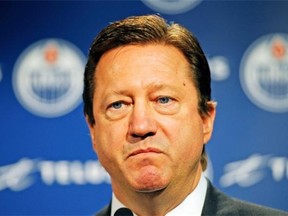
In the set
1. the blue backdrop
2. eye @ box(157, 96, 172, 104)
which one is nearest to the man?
eye @ box(157, 96, 172, 104)

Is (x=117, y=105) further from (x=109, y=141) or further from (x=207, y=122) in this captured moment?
(x=207, y=122)

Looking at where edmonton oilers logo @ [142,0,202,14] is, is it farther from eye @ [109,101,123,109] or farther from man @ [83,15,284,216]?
eye @ [109,101,123,109]

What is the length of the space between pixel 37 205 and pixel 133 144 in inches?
32.7

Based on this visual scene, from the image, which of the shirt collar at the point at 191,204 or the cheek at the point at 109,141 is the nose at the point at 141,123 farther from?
the shirt collar at the point at 191,204

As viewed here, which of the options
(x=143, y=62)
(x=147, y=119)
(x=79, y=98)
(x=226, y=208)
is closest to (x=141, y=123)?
(x=147, y=119)

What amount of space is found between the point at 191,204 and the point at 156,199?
71 millimetres

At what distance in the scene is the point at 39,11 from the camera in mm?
1654

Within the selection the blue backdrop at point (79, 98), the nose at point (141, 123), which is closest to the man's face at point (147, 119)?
the nose at point (141, 123)

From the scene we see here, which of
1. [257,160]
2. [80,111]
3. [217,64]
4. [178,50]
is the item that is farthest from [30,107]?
[178,50]

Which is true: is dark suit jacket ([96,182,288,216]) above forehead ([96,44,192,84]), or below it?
below

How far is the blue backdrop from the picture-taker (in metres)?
1.55

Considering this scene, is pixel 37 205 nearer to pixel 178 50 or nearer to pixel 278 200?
pixel 278 200

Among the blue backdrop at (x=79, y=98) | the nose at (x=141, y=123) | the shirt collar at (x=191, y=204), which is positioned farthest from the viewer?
the blue backdrop at (x=79, y=98)

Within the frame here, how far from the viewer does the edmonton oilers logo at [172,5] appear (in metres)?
1.61
